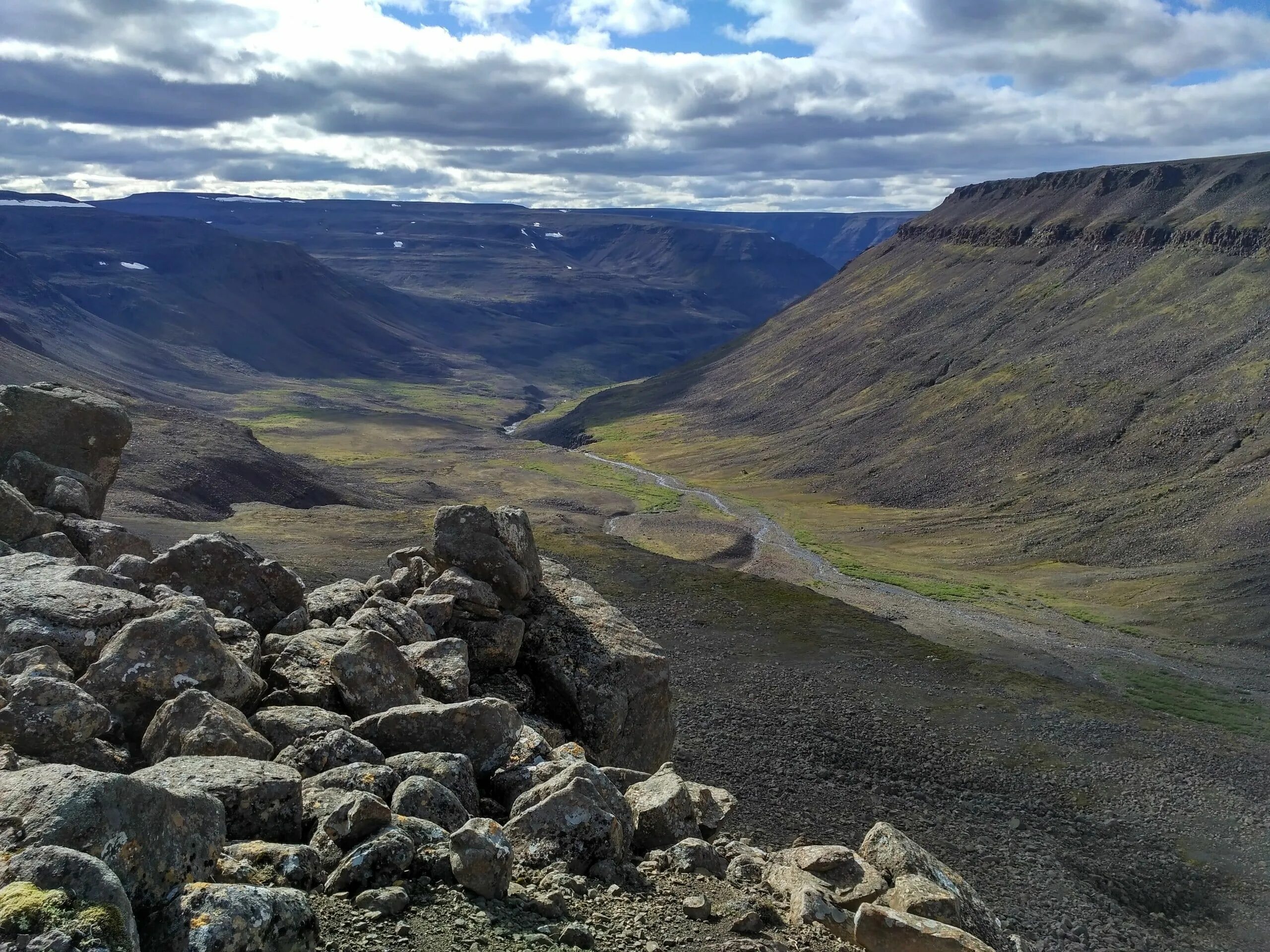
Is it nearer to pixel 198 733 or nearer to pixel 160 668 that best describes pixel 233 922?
pixel 198 733

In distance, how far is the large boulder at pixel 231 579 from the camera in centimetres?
2208

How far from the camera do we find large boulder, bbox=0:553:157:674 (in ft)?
53.3

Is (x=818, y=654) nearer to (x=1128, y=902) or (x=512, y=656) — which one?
(x=1128, y=902)

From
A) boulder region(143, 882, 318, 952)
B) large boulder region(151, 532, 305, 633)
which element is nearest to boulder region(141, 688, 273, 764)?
boulder region(143, 882, 318, 952)

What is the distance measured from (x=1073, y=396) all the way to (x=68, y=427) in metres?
121

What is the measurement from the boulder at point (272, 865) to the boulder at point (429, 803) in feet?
6.51

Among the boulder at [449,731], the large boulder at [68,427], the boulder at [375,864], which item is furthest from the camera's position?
the large boulder at [68,427]

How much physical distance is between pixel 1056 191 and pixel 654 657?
627 feet

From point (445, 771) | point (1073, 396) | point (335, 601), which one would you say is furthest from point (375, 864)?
point (1073, 396)

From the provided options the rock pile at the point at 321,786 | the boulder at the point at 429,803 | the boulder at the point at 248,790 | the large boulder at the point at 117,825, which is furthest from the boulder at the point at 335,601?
the large boulder at the point at 117,825

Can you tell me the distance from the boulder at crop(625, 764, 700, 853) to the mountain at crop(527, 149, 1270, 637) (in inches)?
2848

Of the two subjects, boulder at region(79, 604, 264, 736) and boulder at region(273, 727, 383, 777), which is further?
boulder at region(79, 604, 264, 736)

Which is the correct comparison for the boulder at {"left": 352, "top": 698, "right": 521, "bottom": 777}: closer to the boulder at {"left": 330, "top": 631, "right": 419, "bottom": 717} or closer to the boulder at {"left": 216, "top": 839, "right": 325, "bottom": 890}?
the boulder at {"left": 330, "top": 631, "right": 419, "bottom": 717}

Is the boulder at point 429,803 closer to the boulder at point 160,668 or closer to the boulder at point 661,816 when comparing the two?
the boulder at point 661,816
